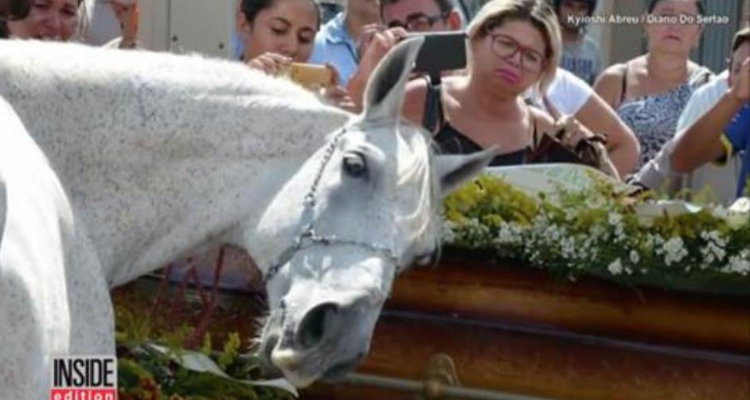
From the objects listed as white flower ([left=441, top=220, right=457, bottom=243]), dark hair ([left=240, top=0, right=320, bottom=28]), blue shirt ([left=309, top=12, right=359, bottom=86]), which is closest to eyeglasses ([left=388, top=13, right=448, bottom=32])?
dark hair ([left=240, top=0, right=320, bottom=28])

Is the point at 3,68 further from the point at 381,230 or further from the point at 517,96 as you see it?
the point at 517,96

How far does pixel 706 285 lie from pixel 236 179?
1.39 meters

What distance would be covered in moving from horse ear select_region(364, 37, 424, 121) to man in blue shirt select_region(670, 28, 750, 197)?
1.84 metres

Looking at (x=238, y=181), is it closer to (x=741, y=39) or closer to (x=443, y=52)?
(x=443, y=52)

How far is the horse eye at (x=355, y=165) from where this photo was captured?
138 inches

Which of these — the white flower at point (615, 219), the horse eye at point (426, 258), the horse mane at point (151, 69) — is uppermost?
the horse mane at point (151, 69)

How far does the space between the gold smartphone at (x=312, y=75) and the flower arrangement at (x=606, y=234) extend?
17.5 inches

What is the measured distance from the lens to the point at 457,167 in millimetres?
3719

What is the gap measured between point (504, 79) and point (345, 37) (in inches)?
53.3

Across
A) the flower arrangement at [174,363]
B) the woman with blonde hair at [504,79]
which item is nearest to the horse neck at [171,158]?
the flower arrangement at [174,363]

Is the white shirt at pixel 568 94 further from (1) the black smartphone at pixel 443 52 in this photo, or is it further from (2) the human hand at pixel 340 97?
(2) the human hand at pixel 340 97

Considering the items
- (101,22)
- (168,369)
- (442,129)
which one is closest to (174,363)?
(168,369)

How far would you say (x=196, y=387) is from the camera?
4.65 meters

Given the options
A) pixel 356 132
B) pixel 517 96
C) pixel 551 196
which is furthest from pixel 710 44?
pixel 356 132
